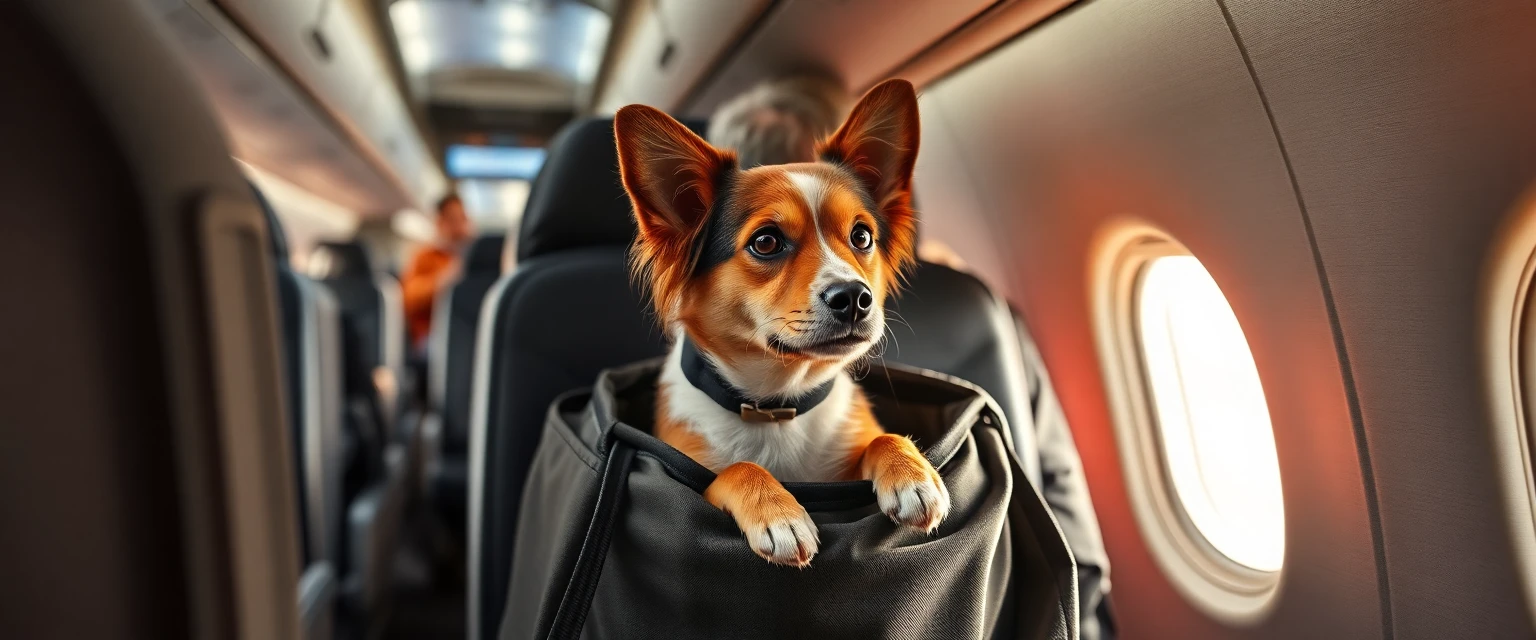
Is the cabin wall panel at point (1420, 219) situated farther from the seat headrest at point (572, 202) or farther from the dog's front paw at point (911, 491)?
the seat headrest at point (572, 202)

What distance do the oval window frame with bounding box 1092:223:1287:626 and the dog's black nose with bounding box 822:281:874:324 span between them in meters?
1.21

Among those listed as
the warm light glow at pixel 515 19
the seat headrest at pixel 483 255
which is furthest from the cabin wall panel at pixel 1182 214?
the seat headrest at pixel 483 255

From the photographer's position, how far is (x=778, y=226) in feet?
4.26

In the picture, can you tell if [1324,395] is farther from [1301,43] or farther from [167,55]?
[167,55]

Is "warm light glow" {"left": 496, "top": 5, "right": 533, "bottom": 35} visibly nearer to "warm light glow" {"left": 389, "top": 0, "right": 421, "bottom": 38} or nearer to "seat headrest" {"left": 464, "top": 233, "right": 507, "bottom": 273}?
"warm light glow" {"left": 389, "top": 0, "right": 421, "bottom": 38}

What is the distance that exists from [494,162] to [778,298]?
1842mm

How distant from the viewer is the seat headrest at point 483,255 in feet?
15.1

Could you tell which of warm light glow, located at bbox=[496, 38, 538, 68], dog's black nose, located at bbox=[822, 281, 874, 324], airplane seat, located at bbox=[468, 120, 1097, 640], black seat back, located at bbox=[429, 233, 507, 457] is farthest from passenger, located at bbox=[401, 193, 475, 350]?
dog's black nose, located at bbox=[822, 281, 874, 324]

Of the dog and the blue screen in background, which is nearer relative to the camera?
the dog

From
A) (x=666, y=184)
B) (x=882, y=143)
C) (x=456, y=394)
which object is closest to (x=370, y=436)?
→ (x=456, y=394)

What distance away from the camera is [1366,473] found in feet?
5.62

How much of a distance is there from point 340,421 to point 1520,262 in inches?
130

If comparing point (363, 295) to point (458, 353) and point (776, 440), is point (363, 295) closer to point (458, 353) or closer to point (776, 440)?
point (458, 353)

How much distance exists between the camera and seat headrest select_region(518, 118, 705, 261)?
1.88 meters
